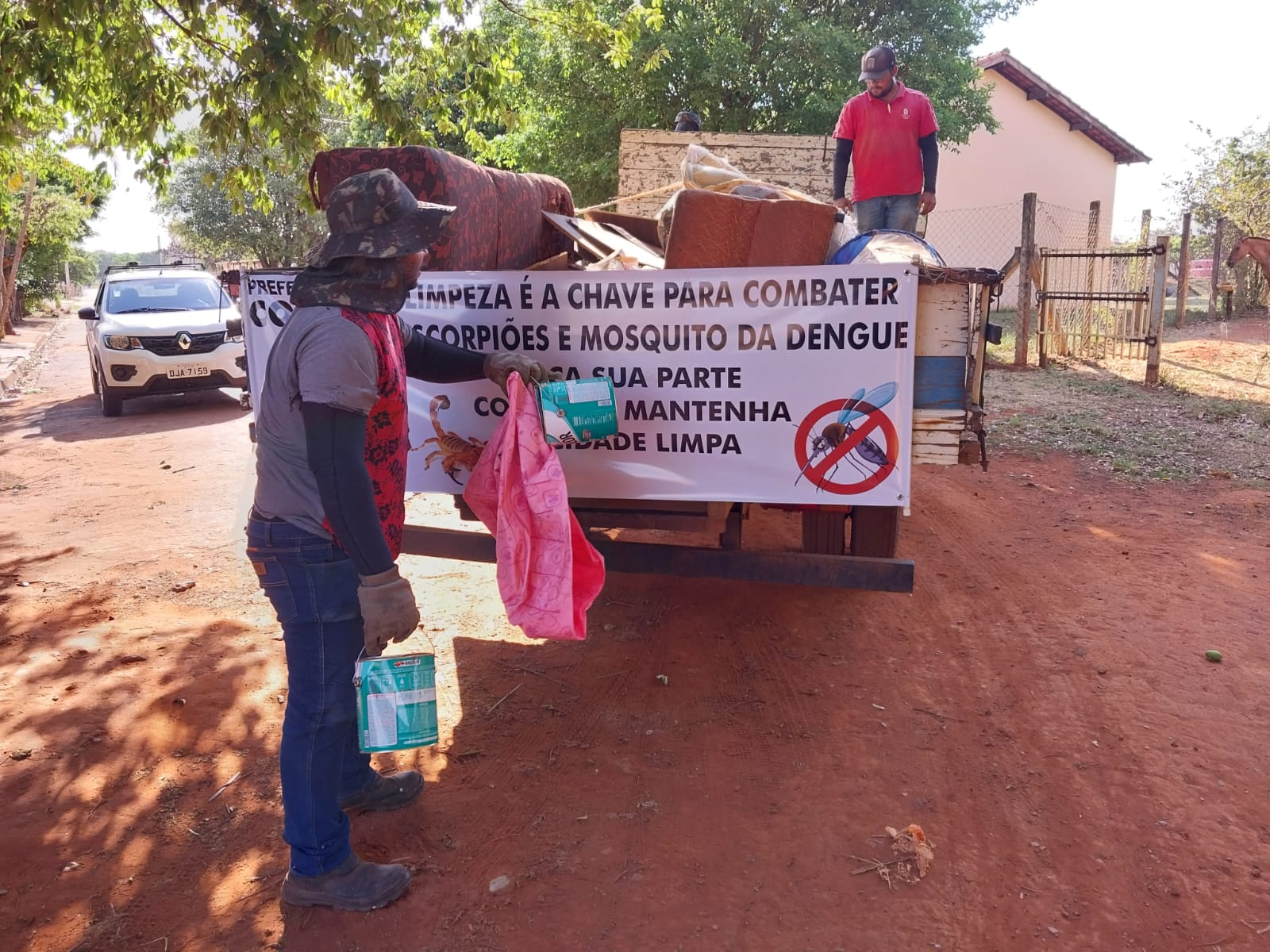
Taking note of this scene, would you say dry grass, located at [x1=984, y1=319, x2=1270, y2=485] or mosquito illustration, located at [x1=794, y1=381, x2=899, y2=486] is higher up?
mosquito illustration, located at [x1=794, y1=381, x2=899, y2=486]

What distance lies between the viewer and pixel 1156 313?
33.8ft

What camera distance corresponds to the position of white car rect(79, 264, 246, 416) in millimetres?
11023

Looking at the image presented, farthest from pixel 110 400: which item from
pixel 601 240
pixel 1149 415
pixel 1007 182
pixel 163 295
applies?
pixel 1007 182

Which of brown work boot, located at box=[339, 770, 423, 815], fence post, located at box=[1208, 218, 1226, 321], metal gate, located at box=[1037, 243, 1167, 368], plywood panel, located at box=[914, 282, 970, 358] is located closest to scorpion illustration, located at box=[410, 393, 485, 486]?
brown work boot, located at box=[339, 770, 423, 815]

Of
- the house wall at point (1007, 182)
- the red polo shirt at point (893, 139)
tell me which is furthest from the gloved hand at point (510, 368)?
the house wall at point (1007, 182)

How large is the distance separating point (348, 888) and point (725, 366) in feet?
6.32

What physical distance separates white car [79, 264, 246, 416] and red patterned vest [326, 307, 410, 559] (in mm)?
8773

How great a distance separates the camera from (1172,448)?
7605 mm

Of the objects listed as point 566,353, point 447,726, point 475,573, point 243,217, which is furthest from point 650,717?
point 243,217

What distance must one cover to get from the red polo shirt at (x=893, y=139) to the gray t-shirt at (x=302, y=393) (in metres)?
4.27

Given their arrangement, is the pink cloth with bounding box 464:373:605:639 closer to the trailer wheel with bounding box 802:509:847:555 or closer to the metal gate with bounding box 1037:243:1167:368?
the trailer wheel with bounding box 802:509:847:555

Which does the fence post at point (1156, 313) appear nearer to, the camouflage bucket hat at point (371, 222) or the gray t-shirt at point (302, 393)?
the camouflage bucket hat at point (371, 222)

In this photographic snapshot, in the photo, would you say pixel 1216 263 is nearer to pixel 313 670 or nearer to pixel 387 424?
pixel 387 424

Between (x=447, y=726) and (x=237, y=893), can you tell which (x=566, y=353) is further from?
(x=237, y=893)
